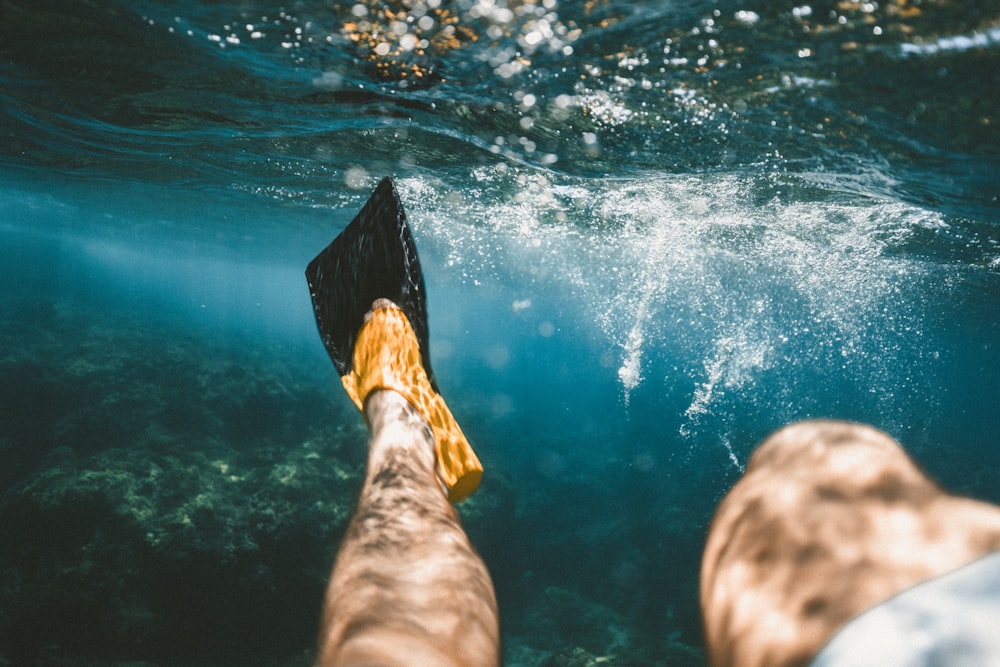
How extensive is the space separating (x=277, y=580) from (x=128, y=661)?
2962 millimetres

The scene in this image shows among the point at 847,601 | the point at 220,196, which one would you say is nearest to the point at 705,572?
the point at 847,601

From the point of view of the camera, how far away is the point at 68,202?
29375mm

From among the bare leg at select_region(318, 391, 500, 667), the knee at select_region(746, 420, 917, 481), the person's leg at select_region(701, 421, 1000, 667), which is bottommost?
the bare leg at select_region(318, 391, 500, 667)

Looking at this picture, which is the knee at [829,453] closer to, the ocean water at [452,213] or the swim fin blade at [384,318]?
the swim fin blade at [384,318]

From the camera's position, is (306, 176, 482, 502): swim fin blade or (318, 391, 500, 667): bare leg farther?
(306, 176, 482, 502): swim fin blade

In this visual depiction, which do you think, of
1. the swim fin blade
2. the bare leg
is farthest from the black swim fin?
the bare leg

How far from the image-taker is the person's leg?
3.78 feet

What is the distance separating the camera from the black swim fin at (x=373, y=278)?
14.7ft

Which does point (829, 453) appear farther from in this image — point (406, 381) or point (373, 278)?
point (373, 278)

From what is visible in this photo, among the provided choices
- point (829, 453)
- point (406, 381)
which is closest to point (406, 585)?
point (829, 453)

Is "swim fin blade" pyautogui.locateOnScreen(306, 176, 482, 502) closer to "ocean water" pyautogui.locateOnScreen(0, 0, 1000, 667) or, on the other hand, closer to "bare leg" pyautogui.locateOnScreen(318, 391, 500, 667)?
"bare leg" pyautogui.locateOnScreen(318, 391, 500, 667)

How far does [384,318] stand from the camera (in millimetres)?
4277

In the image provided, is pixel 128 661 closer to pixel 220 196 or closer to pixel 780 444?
pixel 780 444

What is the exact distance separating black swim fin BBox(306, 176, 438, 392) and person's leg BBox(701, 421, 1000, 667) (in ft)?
10.4
